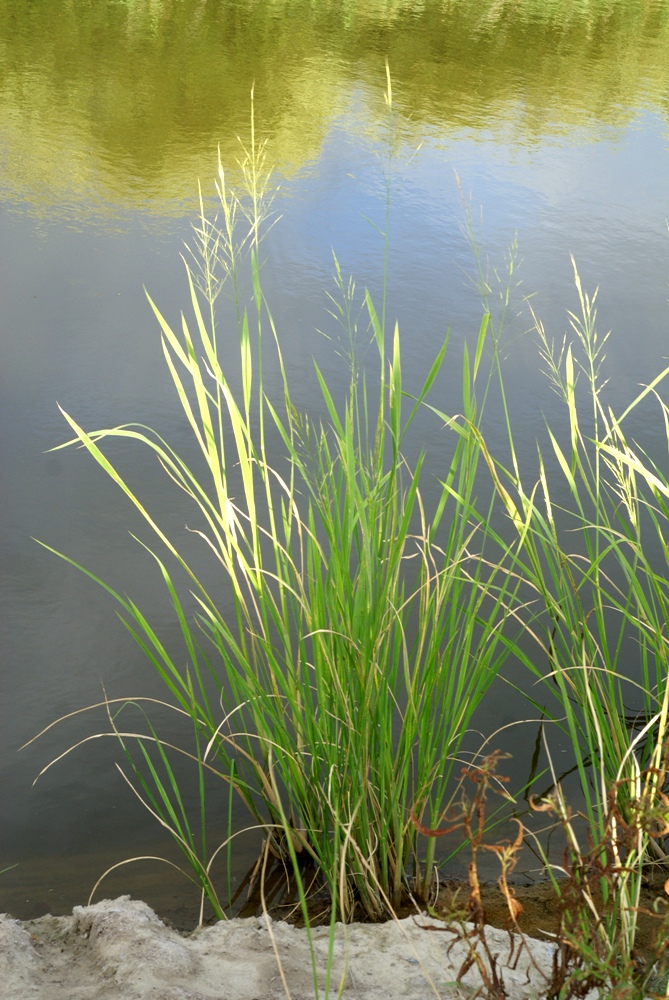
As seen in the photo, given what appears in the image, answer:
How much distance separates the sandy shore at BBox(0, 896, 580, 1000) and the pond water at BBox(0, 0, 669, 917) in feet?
0.57

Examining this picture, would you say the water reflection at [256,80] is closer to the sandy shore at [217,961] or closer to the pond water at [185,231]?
the pond water at [185,231]

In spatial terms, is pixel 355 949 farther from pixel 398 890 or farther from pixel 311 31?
pixel 311 31

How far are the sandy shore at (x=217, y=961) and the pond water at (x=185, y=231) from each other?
0.57 feet

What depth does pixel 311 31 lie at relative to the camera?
573cm

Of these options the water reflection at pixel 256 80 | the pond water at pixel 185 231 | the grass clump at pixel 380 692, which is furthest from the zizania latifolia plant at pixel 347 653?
the water reflection at pixel 256 80

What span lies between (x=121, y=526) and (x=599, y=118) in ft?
12.5

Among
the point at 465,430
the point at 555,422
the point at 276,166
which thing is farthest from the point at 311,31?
the point at 465,430

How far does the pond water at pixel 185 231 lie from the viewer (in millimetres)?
1535

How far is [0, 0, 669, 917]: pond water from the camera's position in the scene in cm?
154

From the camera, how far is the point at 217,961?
3.26 feet

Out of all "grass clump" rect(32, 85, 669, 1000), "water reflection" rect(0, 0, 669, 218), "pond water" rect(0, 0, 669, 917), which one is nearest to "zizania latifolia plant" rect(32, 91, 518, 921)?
"grass clump" rect(32, 85, 669, 1000)

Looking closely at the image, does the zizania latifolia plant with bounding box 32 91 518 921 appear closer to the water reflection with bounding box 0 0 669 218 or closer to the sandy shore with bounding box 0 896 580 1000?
the sandy shore with bounding box 0 896 580 1000

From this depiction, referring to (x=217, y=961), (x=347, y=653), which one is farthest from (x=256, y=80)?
(x=217, y=961)

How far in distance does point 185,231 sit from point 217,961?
2538 mm
